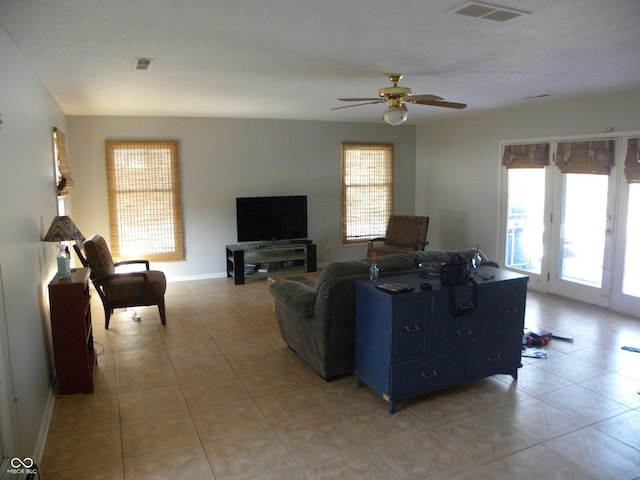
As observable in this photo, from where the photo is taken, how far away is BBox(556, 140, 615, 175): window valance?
5.64m

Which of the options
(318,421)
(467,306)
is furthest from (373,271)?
(318,421)

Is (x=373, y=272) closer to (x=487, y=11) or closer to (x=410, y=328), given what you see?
(x=410, y=328)

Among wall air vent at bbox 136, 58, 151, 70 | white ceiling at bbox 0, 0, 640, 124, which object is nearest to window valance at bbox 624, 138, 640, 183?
white ceiling at bbox 0, 0, 640, 124

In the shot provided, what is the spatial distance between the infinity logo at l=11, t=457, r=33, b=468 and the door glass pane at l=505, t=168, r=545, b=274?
6.10 m

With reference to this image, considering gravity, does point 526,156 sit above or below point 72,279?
above

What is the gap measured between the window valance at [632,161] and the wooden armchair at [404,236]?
8.69 ft

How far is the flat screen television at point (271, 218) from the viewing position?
24.3ft

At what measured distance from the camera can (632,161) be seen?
5.40 metres

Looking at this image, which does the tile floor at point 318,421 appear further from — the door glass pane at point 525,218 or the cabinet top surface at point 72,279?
the door glass pane at point 525,218

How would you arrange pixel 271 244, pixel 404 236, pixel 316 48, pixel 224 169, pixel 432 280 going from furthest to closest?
pixel 271 244
pixel 404 236
pixel 224 169
pixel 432 280
pixel 316 48

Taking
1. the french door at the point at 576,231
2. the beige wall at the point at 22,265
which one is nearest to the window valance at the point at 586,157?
the french door at the point at 576,231

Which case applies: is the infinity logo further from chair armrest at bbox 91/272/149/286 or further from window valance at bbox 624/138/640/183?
window valance at bbox 624/138/640/183

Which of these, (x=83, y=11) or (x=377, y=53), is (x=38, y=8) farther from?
(x=377, y=53)

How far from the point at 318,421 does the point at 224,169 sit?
499cm
